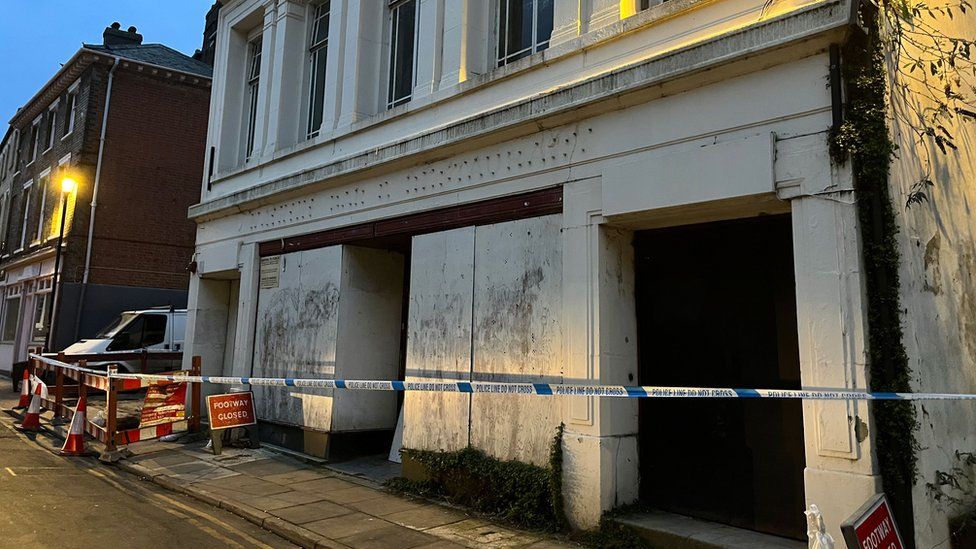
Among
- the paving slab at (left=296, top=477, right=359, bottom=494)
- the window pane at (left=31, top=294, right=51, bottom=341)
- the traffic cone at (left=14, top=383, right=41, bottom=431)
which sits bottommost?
the paving slab at (left=296, top=477, right=359, bottom=494)

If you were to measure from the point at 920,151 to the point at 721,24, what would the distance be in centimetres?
207

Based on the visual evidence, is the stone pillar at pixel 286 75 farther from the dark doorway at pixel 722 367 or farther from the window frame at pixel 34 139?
the window frame at pixel 34 139

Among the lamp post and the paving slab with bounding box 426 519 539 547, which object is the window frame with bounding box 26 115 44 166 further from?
the paving slab with bounding box 426 519 539 547

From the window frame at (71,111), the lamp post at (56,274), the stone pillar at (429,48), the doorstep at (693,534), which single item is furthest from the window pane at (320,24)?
the window frame at (71,111)

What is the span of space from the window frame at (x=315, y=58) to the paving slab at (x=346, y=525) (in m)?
7.45

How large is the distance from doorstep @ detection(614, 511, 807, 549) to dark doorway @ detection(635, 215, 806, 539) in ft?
0.77

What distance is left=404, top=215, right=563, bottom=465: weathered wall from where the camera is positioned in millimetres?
6812

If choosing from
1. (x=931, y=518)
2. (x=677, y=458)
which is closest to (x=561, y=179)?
(x=677, y=458)

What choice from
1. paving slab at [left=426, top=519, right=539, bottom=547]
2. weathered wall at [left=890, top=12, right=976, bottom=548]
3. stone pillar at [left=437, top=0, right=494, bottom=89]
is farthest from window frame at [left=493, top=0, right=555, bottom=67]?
paving slab at [left=426, top=519, right=539, bottom=547]

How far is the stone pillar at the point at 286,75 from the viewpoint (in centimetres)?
1209

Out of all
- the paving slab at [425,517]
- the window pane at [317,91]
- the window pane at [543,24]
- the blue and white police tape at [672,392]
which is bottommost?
the paving slab at [425,517]

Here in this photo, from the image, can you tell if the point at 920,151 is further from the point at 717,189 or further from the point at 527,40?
the point at 527,40

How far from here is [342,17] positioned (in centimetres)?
1086

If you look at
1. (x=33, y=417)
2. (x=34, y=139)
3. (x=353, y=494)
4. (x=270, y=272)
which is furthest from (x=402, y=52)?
(x=34, y=139)
